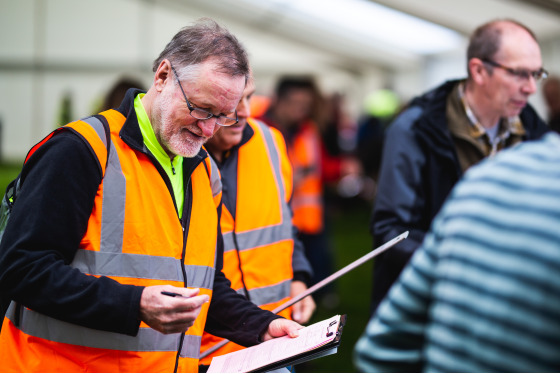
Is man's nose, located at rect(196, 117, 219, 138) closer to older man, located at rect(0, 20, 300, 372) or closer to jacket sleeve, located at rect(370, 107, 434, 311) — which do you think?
older man, located at rect(0, 20, 300, 372)

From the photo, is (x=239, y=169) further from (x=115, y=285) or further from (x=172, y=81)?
(x=115, y=285)

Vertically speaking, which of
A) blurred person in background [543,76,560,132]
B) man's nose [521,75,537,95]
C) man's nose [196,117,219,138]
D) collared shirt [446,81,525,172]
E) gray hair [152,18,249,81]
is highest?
gray hair [152,18,249,81]

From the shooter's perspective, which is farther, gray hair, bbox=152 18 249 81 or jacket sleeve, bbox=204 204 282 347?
jacket sleeve, bbox=204 204 282 347

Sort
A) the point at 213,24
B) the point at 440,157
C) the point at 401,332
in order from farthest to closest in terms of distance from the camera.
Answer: the point at 440,157 < the point at 213,24 < the point at 401,332

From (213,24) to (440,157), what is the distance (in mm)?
1158

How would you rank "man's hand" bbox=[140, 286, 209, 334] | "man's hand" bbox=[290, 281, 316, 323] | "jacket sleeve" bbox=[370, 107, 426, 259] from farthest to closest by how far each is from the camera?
"jacket sleeve" bbox=[370, 107, 426, 259] < "man's hand" bbox=[290, 281, 316, 323] < "man's hand" bbox=[140, 286, 209, 334]

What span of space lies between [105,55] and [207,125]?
583 inches

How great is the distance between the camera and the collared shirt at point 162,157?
189 cm

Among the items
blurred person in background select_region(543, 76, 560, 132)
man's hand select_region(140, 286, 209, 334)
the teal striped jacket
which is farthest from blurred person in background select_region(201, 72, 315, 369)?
blurred person in background select_region(543, 76, 560, 132)

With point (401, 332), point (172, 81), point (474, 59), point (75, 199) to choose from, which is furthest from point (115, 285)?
point (474, 59)

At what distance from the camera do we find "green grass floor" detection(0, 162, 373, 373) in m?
4.71

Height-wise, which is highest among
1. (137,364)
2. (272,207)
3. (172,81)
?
(172,81)

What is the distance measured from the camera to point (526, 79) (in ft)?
8.89

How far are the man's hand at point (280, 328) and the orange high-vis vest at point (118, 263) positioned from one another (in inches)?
11.2
